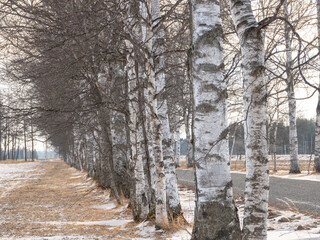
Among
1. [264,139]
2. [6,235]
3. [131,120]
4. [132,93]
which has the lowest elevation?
[6,235]

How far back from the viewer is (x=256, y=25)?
136 inches

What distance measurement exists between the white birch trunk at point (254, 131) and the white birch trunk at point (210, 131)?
0.22 metres

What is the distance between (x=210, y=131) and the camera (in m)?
3.52

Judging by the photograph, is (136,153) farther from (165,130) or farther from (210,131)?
(210,131)

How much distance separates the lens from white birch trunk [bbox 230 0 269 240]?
134 inches

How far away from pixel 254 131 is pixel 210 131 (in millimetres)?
442

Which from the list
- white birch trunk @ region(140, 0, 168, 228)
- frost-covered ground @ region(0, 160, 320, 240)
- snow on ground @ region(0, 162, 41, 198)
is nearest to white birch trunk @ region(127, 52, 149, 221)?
frost-covered ground @ region(0, 160, 320, 240)

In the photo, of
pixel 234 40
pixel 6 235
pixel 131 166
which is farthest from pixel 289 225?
pixel 234 40

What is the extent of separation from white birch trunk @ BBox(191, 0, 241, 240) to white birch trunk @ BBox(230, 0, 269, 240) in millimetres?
223

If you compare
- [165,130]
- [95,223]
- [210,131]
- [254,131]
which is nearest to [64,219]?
[95,223]

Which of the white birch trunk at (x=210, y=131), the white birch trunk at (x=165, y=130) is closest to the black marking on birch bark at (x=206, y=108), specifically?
the white birch trunk at (x=210, y=131)

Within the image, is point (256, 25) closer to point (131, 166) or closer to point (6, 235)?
point (131, 166)

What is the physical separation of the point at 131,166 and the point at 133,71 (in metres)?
2.34

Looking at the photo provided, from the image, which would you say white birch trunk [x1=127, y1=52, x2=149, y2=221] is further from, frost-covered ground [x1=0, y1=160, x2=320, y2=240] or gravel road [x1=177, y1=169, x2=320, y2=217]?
gravel road [x1=177, y1=169, x2=320, y2=217]
